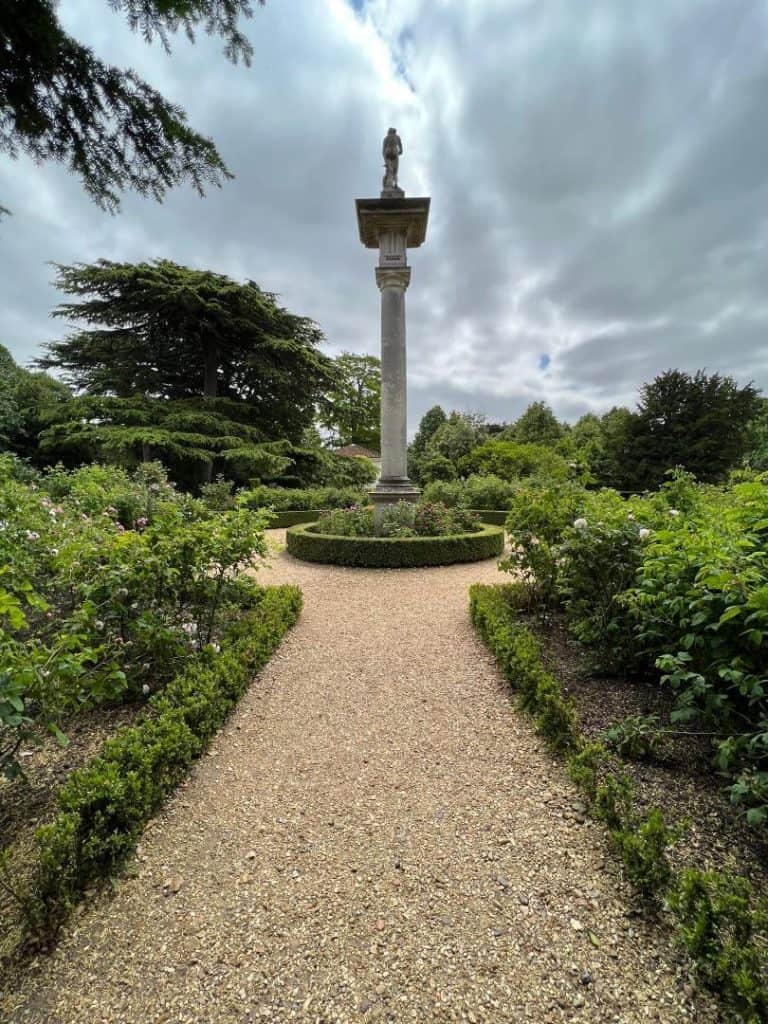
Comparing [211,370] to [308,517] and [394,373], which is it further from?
[394,373]

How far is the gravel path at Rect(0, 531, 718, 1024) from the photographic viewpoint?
4.82 feet

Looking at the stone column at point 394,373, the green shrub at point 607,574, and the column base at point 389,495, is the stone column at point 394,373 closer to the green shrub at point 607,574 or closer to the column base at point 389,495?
the column base at point 389,495

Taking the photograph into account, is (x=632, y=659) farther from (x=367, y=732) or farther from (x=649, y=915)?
(x=367, y=732)

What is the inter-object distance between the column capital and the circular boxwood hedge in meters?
6.24

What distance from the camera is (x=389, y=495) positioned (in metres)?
9.73

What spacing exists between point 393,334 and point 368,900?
33.5ft

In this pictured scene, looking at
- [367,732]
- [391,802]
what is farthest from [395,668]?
[391,802]

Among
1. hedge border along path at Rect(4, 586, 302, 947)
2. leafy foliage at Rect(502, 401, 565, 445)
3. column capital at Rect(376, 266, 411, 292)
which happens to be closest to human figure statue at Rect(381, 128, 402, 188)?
column capital at Rect(376, 266, 411, 292)

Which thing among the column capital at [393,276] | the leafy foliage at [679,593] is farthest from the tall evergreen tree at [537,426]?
the leafy foliage at [679,593]

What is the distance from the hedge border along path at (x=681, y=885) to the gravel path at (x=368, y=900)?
0.13m

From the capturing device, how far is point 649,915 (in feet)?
5.52

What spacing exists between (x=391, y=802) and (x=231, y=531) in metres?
2.60

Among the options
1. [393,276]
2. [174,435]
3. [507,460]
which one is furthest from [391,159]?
[507,460]

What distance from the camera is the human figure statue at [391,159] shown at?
33.3 ft
